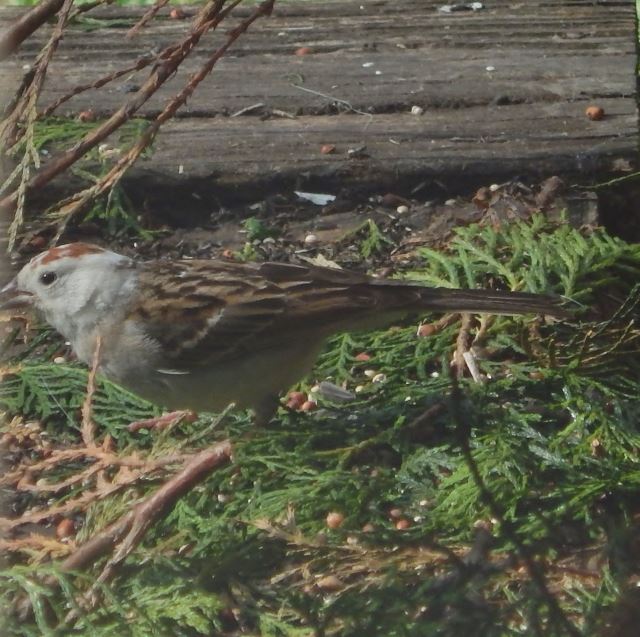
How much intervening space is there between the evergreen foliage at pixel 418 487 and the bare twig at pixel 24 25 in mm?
899

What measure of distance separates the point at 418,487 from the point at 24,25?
1451 mm

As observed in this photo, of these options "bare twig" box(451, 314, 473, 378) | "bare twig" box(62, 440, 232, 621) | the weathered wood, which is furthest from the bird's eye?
"bare twig" box(62, 440, 232, 621)

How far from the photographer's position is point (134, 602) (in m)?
2.57

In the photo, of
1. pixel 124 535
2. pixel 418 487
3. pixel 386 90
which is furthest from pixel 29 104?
pixel 386 90

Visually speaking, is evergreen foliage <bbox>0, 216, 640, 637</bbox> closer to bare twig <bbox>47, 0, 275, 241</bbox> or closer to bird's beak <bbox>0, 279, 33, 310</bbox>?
bird's beak <bbox>0, 279, 33, 310</bbox>

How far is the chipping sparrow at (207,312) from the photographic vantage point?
11.9ft

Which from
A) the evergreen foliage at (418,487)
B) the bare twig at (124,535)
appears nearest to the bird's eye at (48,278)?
the evergreen foliage at (418,487)

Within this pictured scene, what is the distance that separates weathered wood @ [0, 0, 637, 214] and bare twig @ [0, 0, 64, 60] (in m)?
2.13

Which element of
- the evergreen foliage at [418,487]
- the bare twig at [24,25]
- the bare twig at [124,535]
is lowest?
the evergreen foliage at [418,487]

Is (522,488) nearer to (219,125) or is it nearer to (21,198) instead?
(21,198)

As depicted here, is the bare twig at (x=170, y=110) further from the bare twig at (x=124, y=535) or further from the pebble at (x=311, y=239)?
the pebble at (x=311, y=239)

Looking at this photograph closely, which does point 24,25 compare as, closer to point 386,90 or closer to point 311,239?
point 311,239

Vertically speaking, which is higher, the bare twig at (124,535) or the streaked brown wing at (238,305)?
the bare twig at (124,535)

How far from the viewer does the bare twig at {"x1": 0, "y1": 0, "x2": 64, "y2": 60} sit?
2203 millimetres
